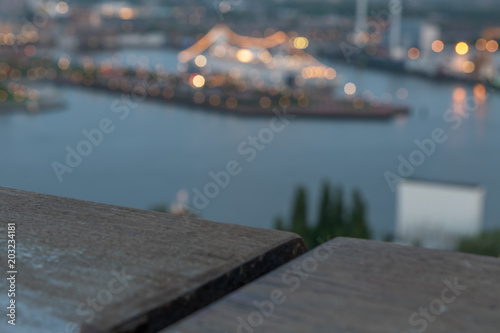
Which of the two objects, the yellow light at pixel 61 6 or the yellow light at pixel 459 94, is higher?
the yellow light at pixel 61 6

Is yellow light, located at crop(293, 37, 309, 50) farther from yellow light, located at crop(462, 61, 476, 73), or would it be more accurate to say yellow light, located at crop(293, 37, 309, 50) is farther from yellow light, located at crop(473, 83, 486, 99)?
yellow light, located at crop(473, 83, 486, 99)

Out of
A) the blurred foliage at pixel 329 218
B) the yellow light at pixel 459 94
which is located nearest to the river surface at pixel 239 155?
the yellow light at pixel 459 94

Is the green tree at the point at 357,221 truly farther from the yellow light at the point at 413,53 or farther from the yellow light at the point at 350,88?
the yellow light at the point at 413,53

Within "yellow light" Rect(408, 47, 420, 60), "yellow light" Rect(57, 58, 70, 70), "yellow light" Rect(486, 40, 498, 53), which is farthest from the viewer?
"yellow light" Rect(408, 47, 420, 60)

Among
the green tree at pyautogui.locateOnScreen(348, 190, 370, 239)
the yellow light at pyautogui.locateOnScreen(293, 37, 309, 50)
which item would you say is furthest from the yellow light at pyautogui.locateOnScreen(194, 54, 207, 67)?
the green tree at pyautogui.locateOnScreen(348, 190, 370, 239)

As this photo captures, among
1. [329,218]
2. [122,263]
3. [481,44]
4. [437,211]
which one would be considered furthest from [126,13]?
[122,263]

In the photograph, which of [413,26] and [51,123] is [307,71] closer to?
[413,26]
